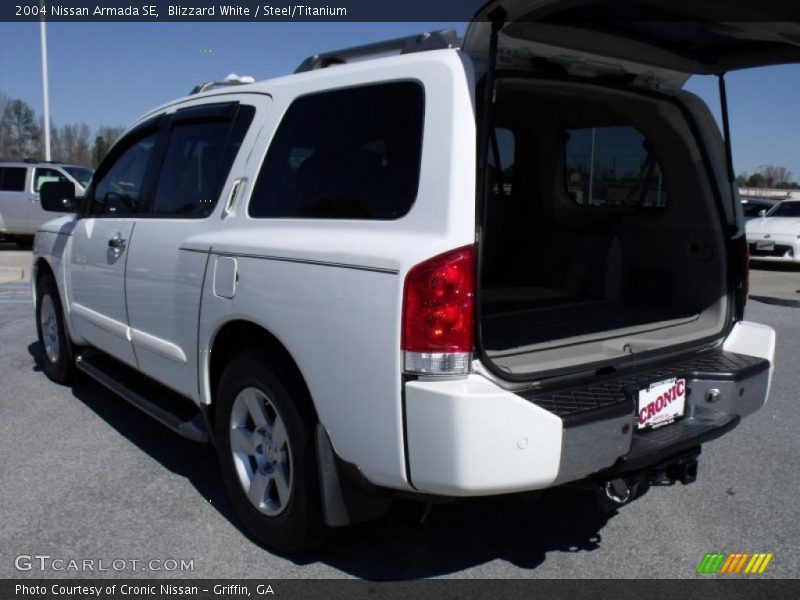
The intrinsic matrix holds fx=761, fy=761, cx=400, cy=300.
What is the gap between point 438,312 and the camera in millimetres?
2516

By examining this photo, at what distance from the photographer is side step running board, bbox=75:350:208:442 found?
372cm

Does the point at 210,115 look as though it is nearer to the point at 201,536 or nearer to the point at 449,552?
the point at 201,536

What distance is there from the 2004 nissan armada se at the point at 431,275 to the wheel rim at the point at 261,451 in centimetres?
1

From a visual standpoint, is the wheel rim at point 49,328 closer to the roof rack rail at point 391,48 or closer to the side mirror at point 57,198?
the side mirror at point 57,198

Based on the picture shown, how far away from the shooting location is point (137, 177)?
4512mm

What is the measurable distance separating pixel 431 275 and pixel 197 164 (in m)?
1.92

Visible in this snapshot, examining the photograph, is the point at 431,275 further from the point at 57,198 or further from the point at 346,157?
the point at 57,198

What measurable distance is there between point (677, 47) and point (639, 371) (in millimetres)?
1454

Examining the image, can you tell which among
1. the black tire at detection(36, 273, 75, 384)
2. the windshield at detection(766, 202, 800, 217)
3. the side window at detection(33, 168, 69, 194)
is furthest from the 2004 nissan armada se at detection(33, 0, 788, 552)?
the side window at detection(33, 168, 69, 194)

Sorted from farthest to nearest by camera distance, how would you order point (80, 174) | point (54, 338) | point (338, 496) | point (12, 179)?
point (80, 174)
point (12, 179)
point (54, 338)
point (338, 496)

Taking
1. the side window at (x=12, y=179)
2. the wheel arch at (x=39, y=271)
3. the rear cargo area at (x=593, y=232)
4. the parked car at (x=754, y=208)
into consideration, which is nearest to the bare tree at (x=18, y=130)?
the side window at (x=12, y=179)

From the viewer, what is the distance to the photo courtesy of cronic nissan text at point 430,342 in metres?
2.57

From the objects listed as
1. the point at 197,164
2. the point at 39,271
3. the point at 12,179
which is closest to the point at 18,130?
the point at 12,179
